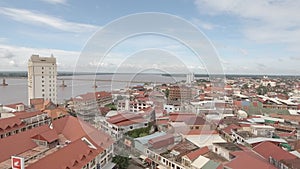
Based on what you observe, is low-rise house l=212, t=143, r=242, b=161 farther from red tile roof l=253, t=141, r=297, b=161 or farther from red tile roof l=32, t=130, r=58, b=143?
red tile roof l=32, t=130, r=58, b=143

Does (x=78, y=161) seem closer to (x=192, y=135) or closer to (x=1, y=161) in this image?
(x=1, y=161)

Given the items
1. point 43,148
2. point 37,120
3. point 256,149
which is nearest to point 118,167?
point 43,148

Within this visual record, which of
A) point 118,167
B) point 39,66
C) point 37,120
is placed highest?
point 39,66

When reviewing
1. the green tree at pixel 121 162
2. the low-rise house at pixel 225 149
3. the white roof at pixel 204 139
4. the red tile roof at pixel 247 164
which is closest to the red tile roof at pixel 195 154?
the low-rise house at pixel 225 149

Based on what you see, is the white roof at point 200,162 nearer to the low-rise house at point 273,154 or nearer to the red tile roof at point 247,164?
the red tile roof at point 247,164

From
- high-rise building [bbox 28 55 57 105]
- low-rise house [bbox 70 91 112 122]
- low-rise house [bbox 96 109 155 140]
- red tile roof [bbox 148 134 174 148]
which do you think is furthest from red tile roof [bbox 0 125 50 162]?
high-rise building [bbox 28 55 57 105]
